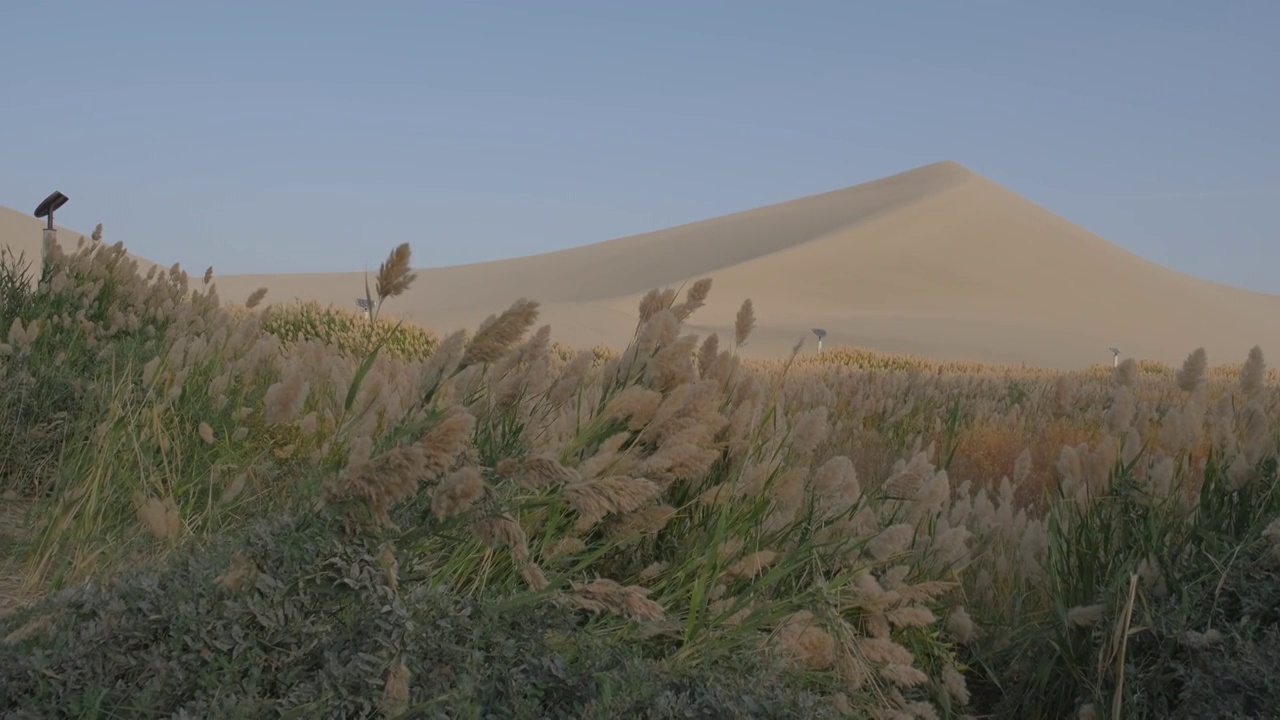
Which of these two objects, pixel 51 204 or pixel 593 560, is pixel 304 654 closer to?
pixel 593 560

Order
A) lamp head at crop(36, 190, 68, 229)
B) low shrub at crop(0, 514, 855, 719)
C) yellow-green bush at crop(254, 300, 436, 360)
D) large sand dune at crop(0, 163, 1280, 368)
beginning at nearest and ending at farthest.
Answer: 1. low shrub at crop(0, 514, 855, 719)
2. lamp head at crop(36, 190, 68, 229)
3. yellow-green bush at crop(254, 300, 436, 360)
4. large sand dune at crop(0, 163, 1280, 368)

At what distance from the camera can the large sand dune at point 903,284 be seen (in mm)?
45750

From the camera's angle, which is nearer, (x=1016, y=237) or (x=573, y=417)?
(x=573, y=417)

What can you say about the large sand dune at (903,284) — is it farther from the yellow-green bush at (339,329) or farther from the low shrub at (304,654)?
the low shrub at (304,654)

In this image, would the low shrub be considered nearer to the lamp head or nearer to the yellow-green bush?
the lamp head

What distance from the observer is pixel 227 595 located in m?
2.28

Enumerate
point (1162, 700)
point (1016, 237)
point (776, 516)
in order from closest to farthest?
point (1162, 700)
point (776, 516)
point (1016, 237)

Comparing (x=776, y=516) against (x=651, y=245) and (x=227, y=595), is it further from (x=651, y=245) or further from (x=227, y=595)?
(x=651, y=245)

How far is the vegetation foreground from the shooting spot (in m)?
2.23

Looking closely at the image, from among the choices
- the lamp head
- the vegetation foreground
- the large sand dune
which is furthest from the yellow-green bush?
the large sand dune

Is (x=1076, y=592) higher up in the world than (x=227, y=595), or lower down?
lower down

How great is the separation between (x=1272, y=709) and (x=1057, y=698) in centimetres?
58

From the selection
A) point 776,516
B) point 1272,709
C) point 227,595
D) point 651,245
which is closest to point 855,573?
point 776,516

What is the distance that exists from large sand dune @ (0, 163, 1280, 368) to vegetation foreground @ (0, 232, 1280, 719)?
3199cm
